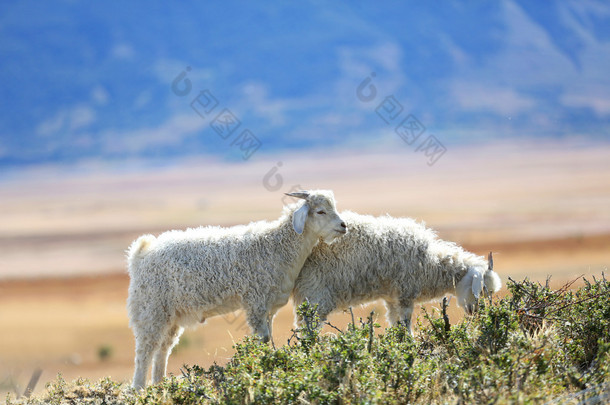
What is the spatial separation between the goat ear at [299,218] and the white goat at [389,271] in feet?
1.68

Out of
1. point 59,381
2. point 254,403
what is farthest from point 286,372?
point 59,381

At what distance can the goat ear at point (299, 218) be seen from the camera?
6602 mm

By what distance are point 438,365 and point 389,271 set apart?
2106mm

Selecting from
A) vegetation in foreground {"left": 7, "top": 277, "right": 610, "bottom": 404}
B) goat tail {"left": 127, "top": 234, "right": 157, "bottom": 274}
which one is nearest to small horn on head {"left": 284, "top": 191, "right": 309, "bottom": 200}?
vegetation in foreground {"left": 7, "top": 277, "right": 610, "bottom": 404}

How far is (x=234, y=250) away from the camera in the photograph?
6.61 metres

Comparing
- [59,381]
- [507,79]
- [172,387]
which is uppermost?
[507,79]

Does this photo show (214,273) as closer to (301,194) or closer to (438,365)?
(301,194)

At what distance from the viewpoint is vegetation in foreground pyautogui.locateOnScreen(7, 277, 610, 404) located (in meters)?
4.42

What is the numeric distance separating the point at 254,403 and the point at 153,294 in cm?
226

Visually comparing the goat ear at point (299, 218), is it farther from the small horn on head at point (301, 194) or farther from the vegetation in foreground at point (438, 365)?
the vegetation in foreground at point (438, 365)

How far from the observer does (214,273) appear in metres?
6.45

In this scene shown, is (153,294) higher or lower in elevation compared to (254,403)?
higher

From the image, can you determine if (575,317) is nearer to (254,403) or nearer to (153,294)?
(254,403)

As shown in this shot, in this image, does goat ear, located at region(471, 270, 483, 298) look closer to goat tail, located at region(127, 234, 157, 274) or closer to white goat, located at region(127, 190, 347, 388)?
white goat, located at region(127, 190, 347, 388)
